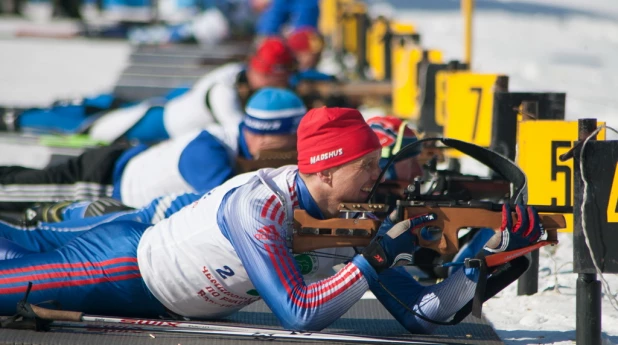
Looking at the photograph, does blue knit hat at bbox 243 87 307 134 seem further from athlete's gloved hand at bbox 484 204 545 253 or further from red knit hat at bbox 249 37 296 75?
red knit hat at bbox 249 37 296 75

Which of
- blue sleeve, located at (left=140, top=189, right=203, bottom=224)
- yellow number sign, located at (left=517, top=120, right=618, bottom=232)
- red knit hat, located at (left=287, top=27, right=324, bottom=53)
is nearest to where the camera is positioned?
yellow number sign, located at (left=517, top=120, right=618, bottom=232)

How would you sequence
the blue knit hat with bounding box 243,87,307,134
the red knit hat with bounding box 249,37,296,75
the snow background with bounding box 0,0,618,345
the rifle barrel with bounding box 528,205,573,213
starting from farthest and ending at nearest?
1. the red knit hat with bounding box 249,37,296,75
2. the blue knit hat with bounding box 243,87,307,134
3. the snow background with bounding box 0,0,618,345
4. the rifle barrel with bounding box 528,205,573,213

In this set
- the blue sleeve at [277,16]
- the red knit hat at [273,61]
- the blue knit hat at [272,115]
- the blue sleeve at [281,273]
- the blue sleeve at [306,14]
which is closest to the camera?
the blue sleeve at [281,273]

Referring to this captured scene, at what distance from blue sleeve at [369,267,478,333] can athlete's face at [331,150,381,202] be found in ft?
1.18

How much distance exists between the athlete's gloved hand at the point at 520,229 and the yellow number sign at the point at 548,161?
2.29 feet

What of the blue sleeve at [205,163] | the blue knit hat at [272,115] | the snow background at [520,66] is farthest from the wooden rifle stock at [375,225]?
the blue knit hat at [272,115]

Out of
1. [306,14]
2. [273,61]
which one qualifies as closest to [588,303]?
[273,61]

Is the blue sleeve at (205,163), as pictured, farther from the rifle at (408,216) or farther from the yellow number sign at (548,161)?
the rifle at (408,216)

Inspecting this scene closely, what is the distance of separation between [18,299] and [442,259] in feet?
7.11

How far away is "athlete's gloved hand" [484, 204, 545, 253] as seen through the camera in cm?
364

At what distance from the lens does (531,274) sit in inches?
199

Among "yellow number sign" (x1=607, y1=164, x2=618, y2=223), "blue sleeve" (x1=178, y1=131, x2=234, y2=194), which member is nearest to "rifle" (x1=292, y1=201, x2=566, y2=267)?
"yellow number sign" (x1=607, y1=164, x2=618, y2=223)

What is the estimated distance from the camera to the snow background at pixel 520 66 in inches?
190

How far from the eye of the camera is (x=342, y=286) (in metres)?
3.62
